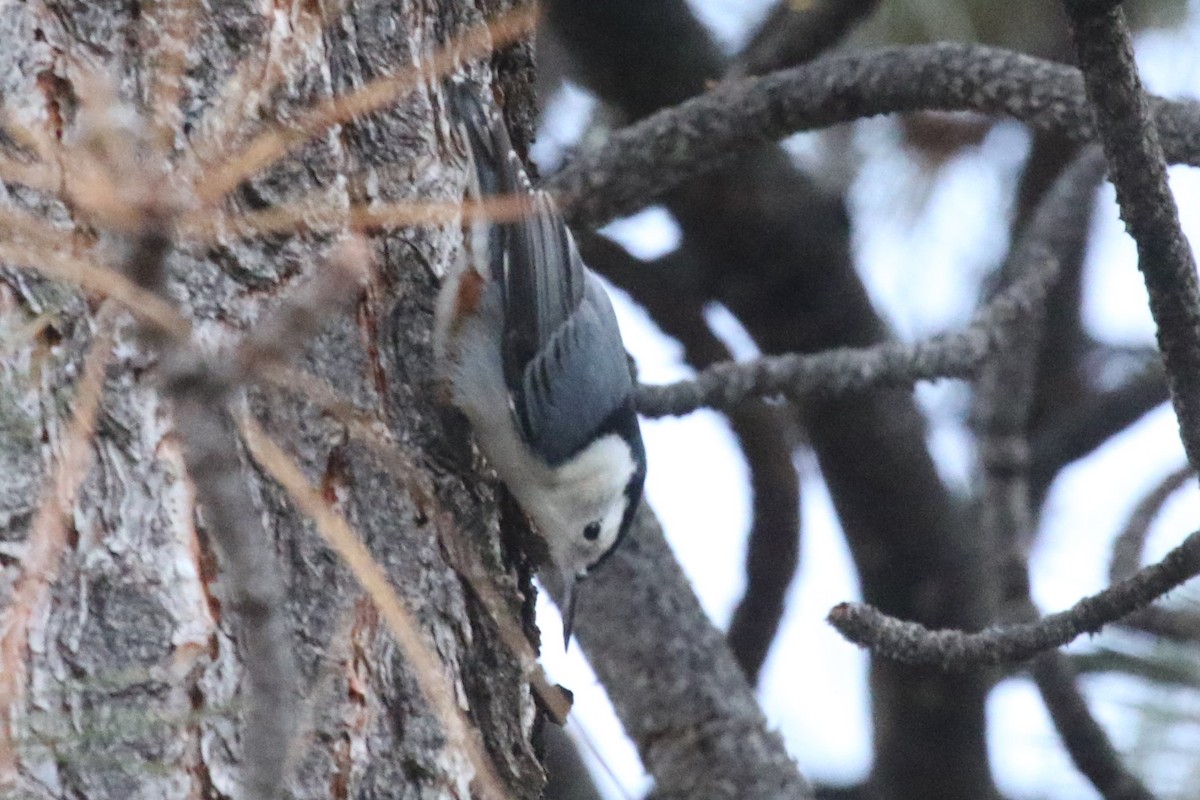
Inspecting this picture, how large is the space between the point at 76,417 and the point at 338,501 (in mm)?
347

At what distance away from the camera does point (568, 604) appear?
205 centimetres

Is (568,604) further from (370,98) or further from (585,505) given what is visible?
(370,98)

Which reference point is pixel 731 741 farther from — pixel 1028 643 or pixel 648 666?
pixel 1028 643

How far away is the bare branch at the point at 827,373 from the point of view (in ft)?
7.54

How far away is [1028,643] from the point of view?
1.58 m

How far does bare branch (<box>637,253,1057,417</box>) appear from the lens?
2.30 meters

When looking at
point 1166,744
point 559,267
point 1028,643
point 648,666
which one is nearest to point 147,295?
point 1028,643

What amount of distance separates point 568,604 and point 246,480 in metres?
0.89

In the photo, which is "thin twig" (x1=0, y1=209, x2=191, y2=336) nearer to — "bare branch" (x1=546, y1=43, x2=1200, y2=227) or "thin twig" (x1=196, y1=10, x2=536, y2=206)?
"thin twig" (x1=196, y1=10, x2=536, y2=206)

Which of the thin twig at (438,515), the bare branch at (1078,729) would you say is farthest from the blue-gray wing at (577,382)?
the bare branch at (1078,729)

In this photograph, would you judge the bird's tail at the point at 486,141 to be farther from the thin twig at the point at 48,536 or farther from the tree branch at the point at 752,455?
the tree branch at the point at 752,455

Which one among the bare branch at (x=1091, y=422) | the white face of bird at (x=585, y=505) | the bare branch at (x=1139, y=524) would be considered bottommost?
the white face of bird at (x=585, y=505)

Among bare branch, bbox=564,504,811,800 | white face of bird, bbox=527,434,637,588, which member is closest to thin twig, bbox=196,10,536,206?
white face of bird, bbox=527,434,637,588

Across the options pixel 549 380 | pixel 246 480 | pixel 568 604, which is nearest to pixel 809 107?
pixel 549 380
